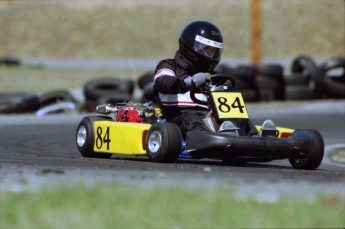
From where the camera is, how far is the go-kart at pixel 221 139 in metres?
6.87

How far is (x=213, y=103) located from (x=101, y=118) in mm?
1591

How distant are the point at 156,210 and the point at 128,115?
408cm

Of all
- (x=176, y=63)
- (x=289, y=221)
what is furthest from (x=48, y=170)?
(x=176, y=63)

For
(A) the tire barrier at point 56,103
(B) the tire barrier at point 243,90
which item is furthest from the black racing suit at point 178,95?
(A) the tire barrier at point 56,103

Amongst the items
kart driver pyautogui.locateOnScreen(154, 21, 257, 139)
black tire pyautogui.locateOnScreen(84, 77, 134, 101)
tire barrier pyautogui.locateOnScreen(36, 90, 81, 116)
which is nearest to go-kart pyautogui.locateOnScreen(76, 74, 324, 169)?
kart driver pyautogui.locateOnScreen(154, 21, 257, 139)

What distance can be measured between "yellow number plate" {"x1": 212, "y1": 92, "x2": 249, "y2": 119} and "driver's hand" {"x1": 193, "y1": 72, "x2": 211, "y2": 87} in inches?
4.9

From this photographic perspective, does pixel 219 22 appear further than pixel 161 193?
Yes

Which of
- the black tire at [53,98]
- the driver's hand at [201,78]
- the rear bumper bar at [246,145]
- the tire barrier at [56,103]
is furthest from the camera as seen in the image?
the black tire at [53,98]

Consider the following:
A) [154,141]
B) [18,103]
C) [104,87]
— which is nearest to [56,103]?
[18,103]

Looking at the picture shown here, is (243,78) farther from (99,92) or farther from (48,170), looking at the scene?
(48,170)

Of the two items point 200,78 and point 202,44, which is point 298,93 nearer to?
point 202,44

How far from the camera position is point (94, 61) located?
1351 inches

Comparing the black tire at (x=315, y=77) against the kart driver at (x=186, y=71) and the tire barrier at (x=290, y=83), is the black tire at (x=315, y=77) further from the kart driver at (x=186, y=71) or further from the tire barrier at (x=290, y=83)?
the kart driver at (x=186, y=71)

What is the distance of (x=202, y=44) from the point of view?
25.3 ft
